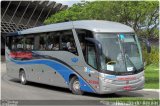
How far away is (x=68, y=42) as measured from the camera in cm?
1931

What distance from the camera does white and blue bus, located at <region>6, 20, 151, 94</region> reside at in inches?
682

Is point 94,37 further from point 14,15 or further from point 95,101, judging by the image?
point 14,15

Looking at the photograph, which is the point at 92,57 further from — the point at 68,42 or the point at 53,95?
the point at 53,95

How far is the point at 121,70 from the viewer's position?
17.5 meters

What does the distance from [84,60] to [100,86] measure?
4.95 feet

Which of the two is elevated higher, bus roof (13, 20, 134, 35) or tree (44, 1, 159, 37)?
tree (44, 1, 159, 37)

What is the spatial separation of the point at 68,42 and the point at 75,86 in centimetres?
196

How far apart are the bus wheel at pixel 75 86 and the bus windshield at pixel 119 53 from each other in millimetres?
1953

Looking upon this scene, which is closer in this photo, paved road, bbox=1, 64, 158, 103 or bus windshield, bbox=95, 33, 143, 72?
paved road, bbox=1, 64, 158, 103

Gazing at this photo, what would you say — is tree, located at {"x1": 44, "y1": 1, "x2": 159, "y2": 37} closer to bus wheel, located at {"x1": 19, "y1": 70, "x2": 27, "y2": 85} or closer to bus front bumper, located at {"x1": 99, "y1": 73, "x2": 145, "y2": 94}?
bus wheel, located at {"x1": 19, "y1": 70, "x2": 27, "y2": 85}

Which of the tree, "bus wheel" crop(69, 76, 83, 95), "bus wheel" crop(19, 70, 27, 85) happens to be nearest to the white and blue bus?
"bus wheel" crop(69, 76, 83, 95)

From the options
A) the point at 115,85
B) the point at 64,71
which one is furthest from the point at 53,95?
the point at 115,85

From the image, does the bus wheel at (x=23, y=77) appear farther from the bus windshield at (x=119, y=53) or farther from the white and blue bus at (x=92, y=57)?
the bus windshield at (x=119, y=53)

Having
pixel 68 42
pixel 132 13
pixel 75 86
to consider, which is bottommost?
pixel 75 86
